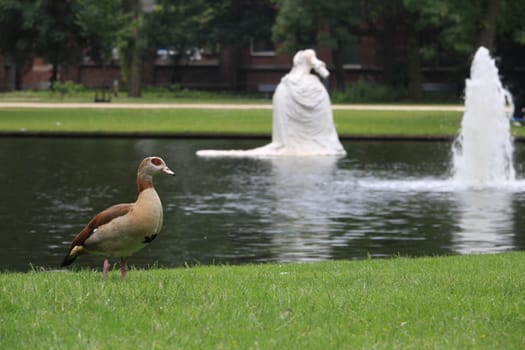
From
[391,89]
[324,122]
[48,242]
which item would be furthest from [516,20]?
[48,242]

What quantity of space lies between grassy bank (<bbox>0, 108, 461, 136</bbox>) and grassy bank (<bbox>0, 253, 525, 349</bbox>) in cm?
2792

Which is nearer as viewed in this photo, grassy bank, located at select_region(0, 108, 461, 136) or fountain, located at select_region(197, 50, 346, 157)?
fountain, located at select_region(197, 50, 346, 157)

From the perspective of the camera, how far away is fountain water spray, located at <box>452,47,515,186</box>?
2598 cm

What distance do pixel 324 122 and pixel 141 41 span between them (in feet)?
103

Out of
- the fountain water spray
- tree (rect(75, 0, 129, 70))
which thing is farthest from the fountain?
tree (rect(75, 0, 129, 70))

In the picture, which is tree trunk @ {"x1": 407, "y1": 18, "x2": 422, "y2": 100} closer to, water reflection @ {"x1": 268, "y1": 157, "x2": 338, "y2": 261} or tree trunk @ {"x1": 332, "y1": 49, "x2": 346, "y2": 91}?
tree trunk @ {"x1": 332, "y1": 49, "x2": 346, "y2": 91}

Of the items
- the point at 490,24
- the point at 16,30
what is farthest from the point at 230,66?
the point at 490,24

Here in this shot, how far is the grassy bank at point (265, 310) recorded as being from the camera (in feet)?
26.2

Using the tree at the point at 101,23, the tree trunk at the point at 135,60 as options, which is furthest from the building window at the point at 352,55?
the tree at the point at 101,23

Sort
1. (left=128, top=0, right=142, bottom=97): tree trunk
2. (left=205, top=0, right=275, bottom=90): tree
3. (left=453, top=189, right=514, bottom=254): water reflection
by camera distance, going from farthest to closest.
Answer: (left=205, top=0, right=275, bottom=90): tree → (left=128, top=0, right=142, bottom=97): tree trunk → (left=453, top=189, right=514, bottom=254): water reflection

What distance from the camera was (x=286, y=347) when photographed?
7.78 m

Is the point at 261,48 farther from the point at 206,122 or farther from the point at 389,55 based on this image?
the point at 206,122

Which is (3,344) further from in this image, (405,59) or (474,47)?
(405,59)

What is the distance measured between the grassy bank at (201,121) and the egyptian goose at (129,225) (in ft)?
94.1
